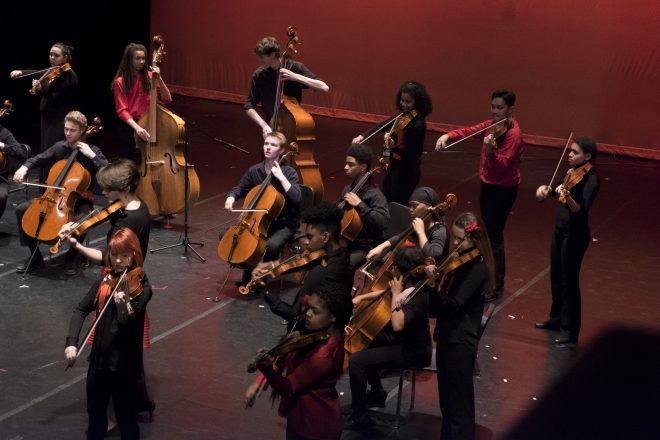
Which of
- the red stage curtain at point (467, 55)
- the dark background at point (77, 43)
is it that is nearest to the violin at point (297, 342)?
the dark background at point (77, 43)

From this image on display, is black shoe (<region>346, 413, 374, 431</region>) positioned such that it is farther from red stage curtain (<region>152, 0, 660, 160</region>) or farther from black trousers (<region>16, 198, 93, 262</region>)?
red stage curtain (<region>152, 0, 660, 160</region>)

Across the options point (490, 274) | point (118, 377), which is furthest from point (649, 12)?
point (118, 377)

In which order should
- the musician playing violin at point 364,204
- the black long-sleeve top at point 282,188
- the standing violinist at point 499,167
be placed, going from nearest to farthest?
the musician playing violin at point 364,204
the black long-sleeve top at point 282,188
the standing violinist at point 499,167

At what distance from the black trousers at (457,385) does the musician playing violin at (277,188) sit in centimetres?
214

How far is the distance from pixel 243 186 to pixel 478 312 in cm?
253

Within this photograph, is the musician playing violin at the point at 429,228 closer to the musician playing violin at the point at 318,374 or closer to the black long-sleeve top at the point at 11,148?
the musician playing violin at the point at 318,374

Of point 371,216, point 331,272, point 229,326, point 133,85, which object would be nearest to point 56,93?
point 133,85

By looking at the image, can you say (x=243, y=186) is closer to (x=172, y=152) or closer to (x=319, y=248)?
(x=172, y=152)

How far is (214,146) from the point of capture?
35.3 ft

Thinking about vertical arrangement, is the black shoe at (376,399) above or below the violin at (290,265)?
below

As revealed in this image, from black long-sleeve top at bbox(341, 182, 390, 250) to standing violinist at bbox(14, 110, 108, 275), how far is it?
1.76 m

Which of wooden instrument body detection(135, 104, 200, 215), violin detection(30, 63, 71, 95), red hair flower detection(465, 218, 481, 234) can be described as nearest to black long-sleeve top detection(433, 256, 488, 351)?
red hair flower detection(465, 218, 481, 234)

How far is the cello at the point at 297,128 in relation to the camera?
7395 millimetres

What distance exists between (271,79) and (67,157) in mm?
1623
